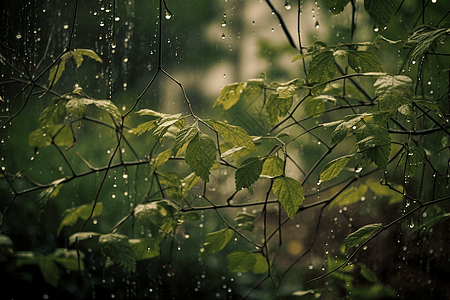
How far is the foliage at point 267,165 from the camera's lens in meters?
0.55

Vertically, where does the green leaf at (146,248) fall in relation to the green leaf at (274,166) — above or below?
below

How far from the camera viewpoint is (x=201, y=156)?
17.9 inches

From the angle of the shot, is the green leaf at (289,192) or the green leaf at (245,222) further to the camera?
the green leaf at (245,222)

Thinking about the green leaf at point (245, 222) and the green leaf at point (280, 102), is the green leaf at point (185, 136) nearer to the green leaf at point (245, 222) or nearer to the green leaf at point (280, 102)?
the green leaf at point (280, 102)

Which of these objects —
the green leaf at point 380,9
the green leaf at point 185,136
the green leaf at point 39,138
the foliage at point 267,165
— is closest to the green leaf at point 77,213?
the foliage at point 267,165

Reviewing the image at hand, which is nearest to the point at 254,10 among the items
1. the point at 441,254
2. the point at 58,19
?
the point at 58,19

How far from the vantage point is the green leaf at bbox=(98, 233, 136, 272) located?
67 cm

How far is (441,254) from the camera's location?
1009mm

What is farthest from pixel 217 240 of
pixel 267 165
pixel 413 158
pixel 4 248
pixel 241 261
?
pixel 4 248

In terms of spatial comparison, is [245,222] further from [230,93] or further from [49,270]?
[49,270]

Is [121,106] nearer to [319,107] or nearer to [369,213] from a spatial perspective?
[319,107]

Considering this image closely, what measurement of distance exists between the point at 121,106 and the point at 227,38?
0.47m

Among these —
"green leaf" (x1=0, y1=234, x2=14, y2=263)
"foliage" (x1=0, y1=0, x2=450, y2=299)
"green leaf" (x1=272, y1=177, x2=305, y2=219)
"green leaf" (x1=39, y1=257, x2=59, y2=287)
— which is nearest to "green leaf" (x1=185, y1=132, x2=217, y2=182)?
"foliage" (x1=0, y1=0, x2=450, y2=299)

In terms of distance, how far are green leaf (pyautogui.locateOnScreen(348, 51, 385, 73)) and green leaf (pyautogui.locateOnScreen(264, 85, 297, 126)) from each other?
0.37 feet
